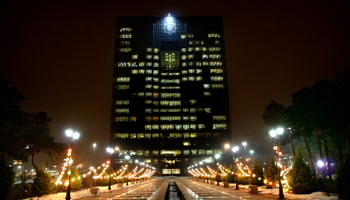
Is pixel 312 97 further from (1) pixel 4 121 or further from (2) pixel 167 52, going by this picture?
Result: (2) pixel 167 52

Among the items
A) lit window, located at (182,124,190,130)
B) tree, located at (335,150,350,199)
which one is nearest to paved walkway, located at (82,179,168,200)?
tree, located at (335,150,350,199)

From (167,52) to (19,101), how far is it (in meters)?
132

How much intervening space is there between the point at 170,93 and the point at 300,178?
127m

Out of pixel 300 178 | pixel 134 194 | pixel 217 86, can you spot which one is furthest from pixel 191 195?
pixel 217 86

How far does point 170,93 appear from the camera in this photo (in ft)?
490

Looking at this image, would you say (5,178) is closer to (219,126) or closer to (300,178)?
(300,178)

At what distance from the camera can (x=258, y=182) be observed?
34344 mm

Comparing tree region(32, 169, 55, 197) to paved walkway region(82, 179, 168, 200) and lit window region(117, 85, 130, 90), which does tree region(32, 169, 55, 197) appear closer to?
paved walkway region(82, 179, 168, 200)

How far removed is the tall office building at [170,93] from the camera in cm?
13925

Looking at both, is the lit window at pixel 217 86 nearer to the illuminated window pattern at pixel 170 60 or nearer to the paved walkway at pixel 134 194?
the illuminated window pattern at pixel 170 60

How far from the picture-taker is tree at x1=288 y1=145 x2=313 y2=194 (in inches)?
912

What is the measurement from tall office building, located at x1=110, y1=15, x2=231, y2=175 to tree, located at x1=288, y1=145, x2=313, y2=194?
370ft

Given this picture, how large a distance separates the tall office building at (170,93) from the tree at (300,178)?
112785 millimetres

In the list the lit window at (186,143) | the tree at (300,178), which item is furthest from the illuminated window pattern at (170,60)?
the tree at (300,178)
